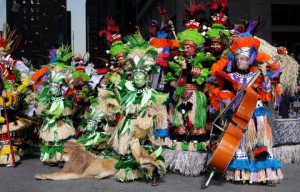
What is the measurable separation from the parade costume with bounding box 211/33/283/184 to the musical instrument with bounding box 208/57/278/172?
233 millimetres

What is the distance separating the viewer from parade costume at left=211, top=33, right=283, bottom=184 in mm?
6918

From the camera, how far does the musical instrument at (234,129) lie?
21.9ft

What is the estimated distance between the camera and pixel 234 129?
6805 millimetres

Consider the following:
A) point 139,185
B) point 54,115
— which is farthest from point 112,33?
point 139,185

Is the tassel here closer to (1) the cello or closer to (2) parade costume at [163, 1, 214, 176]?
(1) the cello

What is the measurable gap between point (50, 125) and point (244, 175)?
3.94 metres

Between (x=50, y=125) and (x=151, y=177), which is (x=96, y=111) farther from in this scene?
(x=151, y=177)

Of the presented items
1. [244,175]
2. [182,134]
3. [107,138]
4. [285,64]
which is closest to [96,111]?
[107,138]

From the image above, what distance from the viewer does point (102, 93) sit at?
8.04 m

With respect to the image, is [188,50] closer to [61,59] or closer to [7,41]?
[61,59]

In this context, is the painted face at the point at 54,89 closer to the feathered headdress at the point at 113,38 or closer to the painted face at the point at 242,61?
the feathered headdress at the point at 113,38

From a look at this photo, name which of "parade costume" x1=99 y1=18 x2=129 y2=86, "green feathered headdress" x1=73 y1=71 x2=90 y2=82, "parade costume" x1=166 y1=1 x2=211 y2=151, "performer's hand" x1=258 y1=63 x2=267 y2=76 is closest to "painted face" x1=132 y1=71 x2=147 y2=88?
"parade costume" x1=166 y1=1 x2=211 y2=151

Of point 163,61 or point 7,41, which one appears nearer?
point 163,61

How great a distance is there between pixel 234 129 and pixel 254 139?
1.32 ft
